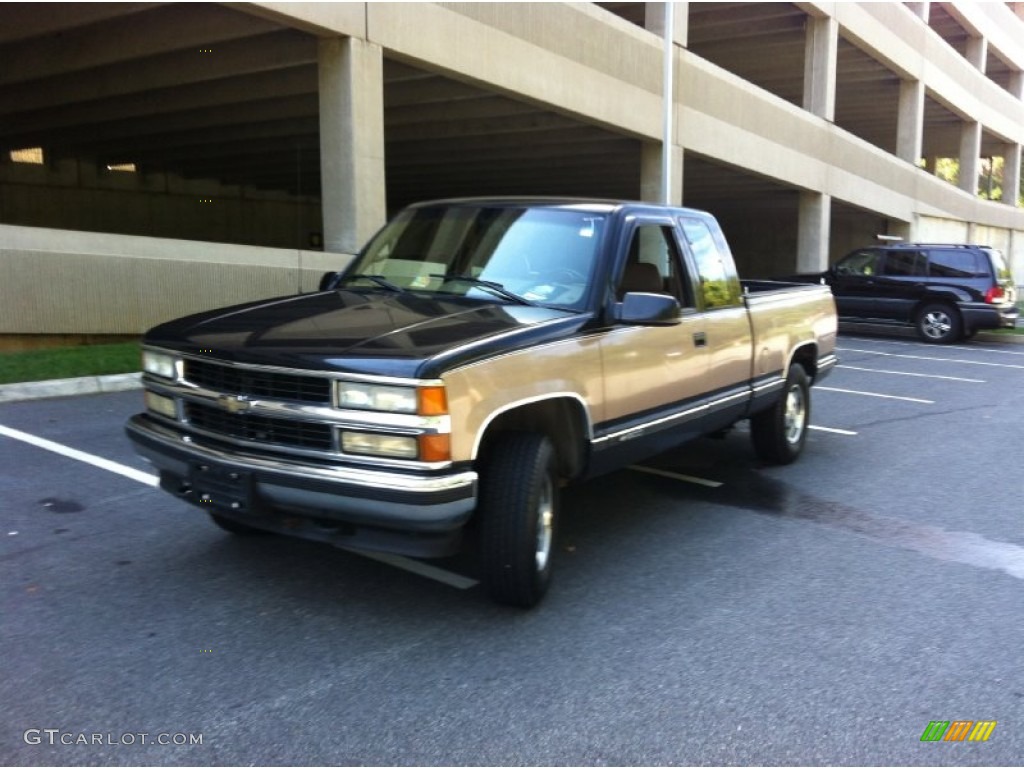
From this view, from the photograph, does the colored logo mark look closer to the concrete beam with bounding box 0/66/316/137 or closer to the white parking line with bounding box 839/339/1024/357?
the white parking line with bounding box 839/339/1024/357

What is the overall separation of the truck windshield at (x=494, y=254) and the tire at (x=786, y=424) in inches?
109

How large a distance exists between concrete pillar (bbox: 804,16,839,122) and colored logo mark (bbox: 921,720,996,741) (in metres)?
25.1

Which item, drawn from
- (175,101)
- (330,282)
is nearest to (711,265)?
(330,282)

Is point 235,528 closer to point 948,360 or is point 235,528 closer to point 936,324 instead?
point 948,360

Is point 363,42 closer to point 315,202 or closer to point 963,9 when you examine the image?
point 315,202

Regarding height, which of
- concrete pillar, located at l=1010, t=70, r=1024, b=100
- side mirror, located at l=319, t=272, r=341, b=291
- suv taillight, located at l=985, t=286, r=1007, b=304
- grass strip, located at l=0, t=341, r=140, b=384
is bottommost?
grass strip, located at l=0, t=341, r=140, b=384

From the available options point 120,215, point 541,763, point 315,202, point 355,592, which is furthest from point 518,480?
point 315,202

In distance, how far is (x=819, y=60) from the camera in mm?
25156

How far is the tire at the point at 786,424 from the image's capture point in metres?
7.13

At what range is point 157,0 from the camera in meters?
12.8

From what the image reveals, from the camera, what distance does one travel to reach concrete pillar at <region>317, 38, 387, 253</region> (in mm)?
13516

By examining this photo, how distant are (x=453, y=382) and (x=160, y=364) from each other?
1.71 m

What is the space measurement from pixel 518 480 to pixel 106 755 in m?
1.91

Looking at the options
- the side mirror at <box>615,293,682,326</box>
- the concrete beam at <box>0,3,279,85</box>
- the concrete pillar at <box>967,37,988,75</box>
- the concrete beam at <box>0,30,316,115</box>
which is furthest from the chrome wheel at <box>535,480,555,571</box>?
the concrete pillar at <box>967,37,988,75</box>
